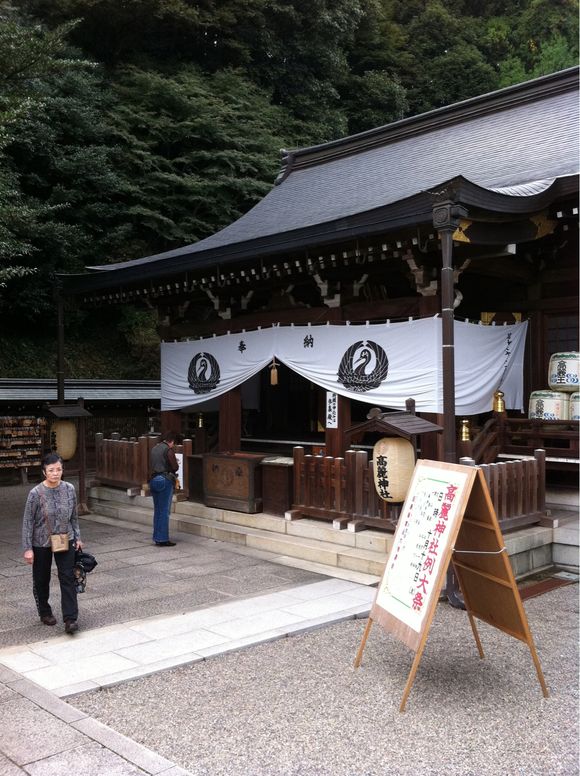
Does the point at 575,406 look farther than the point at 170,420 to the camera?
No

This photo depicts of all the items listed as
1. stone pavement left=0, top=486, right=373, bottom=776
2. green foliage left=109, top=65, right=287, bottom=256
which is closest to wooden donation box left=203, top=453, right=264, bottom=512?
stone pavement left=0, top=486, right=373, bottom=776

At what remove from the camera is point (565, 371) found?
8.30 m

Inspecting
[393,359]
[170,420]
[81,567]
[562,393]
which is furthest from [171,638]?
[170,420]

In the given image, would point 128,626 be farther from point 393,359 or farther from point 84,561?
point 393,359

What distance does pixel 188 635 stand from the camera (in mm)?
5168

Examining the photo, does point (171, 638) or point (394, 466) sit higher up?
point (394, 466)

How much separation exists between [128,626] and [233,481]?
3.72m

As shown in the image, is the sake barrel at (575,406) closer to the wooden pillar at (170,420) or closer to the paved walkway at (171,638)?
the paved walkway at (171,638)

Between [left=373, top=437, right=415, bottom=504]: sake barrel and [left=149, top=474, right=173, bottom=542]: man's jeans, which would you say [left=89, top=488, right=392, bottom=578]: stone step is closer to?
[left=373, top=437, right=415, bottom=504]: sake barrel

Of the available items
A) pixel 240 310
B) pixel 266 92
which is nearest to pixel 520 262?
pixel 240 310

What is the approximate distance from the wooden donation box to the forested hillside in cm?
1002

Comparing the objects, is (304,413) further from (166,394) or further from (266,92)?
(266,92)

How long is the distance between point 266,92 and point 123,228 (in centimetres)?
759

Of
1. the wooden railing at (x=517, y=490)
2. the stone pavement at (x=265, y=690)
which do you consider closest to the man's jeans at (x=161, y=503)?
the stone pavement at (x=265, y=690)
